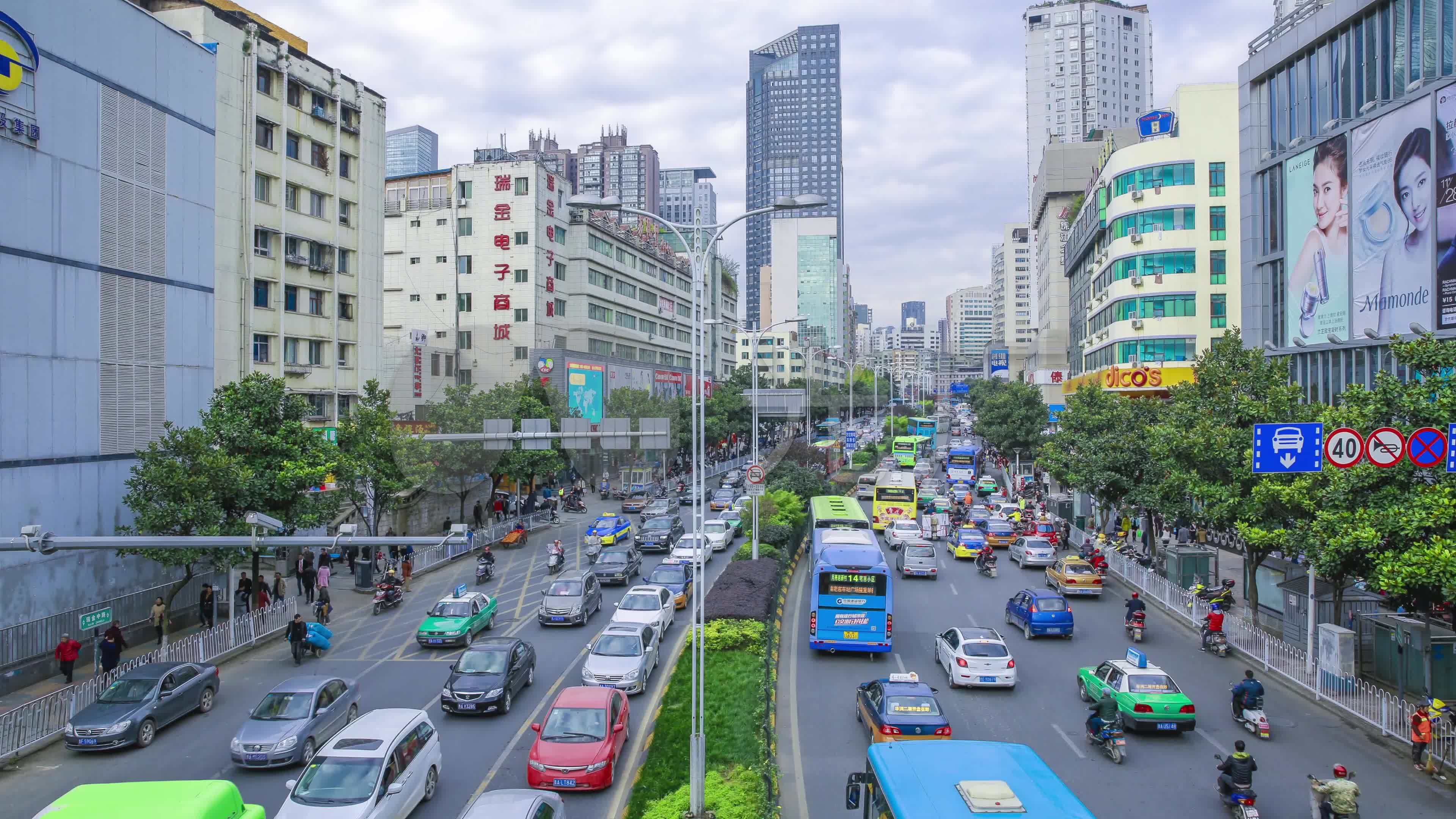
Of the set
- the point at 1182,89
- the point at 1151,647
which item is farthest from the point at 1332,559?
the point at 1182,89

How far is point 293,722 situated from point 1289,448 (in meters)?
19.1

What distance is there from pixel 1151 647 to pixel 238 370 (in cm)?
3414

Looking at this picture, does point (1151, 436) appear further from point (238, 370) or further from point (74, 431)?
point (238, 370)

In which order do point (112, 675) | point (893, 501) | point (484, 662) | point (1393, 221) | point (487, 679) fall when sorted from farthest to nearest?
1. point (893, 501)
2. point (1393, 221)
3. point (112, 675)
4. point (484, 662)
5. point (487, 679)

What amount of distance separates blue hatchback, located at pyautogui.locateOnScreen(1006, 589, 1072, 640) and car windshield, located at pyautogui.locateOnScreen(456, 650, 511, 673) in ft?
44.2

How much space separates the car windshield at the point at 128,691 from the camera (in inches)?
672

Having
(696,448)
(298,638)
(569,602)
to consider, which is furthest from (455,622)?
(696,448)

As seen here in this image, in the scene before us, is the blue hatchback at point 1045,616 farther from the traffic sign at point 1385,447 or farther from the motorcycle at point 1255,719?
the traffic sign at point 1385,447

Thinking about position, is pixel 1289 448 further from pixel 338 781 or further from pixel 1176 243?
pixel 1176 243

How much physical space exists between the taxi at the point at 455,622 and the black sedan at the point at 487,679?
4.44m

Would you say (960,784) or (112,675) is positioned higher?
(960,784)

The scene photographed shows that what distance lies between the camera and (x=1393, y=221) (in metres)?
24.9

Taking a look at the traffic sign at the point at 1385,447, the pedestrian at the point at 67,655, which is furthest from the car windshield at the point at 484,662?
the traffic sign at the point at 1385,447

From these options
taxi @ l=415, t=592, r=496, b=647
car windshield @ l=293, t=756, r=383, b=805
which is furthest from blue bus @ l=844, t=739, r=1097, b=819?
taxi @ l=415, t=592, r=496, b=647
